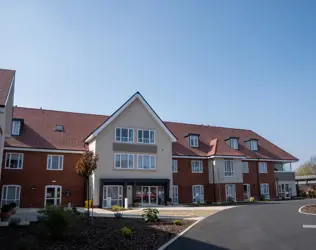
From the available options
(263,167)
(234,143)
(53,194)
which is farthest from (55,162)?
(263,167)

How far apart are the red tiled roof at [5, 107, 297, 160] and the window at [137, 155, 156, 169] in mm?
4143

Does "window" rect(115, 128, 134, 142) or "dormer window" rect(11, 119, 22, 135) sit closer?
"dormer window" rect(11, 119, 22, 135)

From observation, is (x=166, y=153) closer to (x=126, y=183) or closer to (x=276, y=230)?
(x=126, y=183)

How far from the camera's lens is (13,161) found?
91.3ft

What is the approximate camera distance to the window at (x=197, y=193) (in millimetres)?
35444

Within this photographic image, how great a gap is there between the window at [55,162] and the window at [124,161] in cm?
514

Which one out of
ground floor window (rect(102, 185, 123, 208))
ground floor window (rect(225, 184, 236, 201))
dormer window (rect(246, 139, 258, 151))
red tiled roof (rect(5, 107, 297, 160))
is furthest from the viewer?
dormer window (rect(246, 139, 258, 151))

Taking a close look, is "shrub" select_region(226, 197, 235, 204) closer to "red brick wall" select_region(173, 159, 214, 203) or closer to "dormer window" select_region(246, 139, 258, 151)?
"red brick wall" select_region(173, 159, 214, 203)

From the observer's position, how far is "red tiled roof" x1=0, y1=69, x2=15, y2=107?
1446 cm

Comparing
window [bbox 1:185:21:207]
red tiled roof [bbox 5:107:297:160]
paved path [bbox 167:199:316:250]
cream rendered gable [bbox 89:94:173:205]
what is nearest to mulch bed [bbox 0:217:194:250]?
paved path [bbox 167:199:316:250]

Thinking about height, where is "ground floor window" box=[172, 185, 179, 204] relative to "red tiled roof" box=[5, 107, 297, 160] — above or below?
below

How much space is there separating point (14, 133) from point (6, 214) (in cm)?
1557

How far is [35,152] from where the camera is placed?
28641 millimetres

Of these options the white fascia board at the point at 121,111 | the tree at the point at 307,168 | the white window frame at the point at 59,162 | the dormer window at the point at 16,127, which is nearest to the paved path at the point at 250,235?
the white fascia board at the point at 121,111
